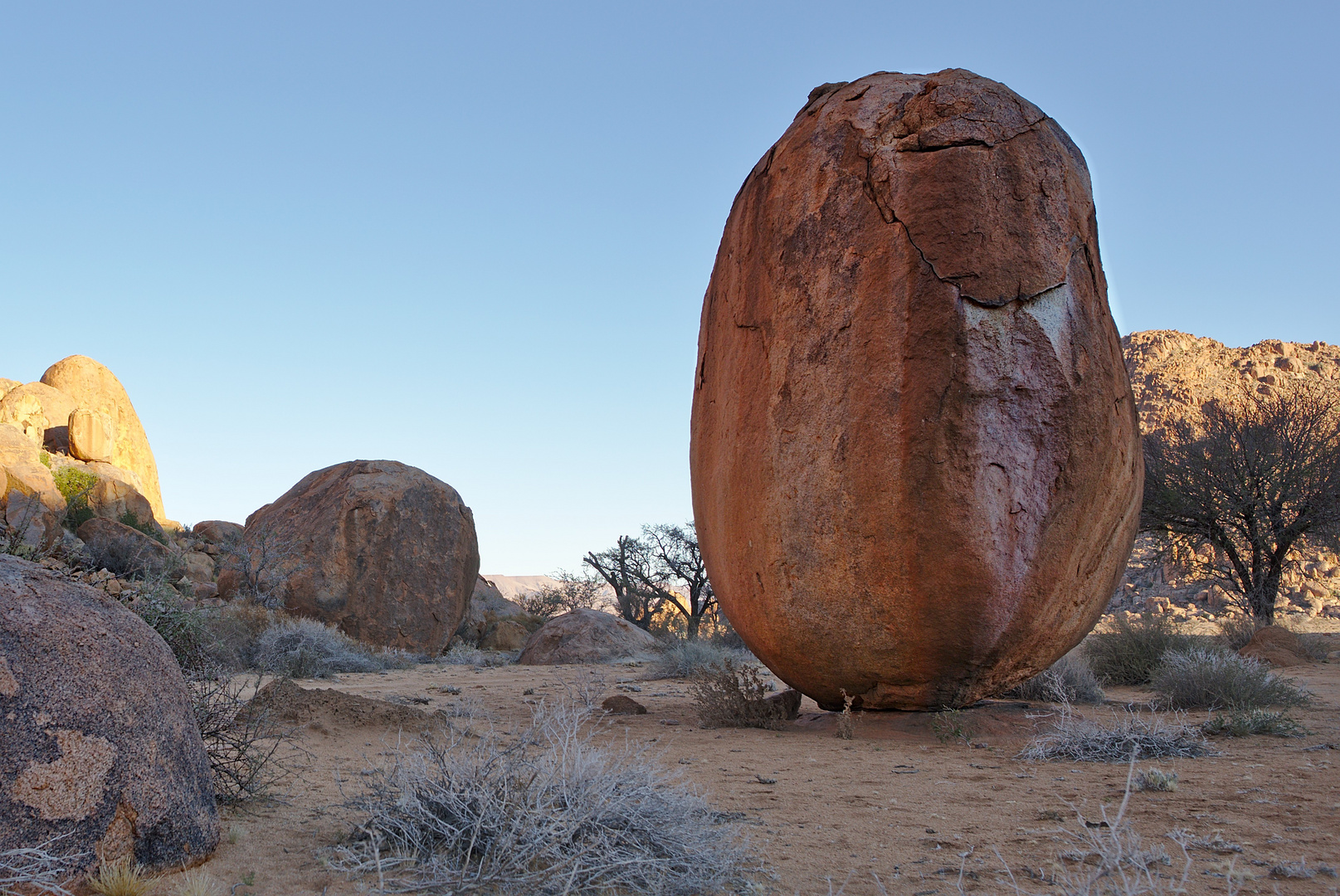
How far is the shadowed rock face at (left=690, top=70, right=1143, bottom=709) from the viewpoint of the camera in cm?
469

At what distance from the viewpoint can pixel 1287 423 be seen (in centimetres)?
1470

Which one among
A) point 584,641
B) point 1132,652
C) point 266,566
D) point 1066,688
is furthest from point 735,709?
point 266,566

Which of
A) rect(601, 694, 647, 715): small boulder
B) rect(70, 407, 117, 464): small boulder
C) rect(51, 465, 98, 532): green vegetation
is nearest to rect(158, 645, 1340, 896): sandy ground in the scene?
rect(601, 694, 647, 715): small boulder

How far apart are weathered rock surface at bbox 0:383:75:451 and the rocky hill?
3168 centimetres

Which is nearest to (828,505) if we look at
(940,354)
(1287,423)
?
(940,354)

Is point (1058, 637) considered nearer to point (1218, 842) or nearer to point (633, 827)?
point (1218, 842)

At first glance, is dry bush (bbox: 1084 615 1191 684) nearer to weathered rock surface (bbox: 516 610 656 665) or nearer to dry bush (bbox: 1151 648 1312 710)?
dry bush (bbox: 1151 648 1312 710)

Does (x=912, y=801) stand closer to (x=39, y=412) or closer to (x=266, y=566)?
(x=266, y=566)

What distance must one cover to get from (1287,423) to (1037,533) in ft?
42.5

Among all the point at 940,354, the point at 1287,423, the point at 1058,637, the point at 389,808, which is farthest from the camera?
the point at 1287,423

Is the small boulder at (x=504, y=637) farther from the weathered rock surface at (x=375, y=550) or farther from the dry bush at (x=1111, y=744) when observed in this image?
the dry bush at (x=1111, y=744)

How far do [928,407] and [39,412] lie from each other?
1218 inches

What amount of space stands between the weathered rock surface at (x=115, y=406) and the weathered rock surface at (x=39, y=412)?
0.89 meters

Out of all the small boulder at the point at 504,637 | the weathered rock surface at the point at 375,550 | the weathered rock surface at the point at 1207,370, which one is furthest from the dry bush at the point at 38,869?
the weathered rock surface at the point at 1207,370
